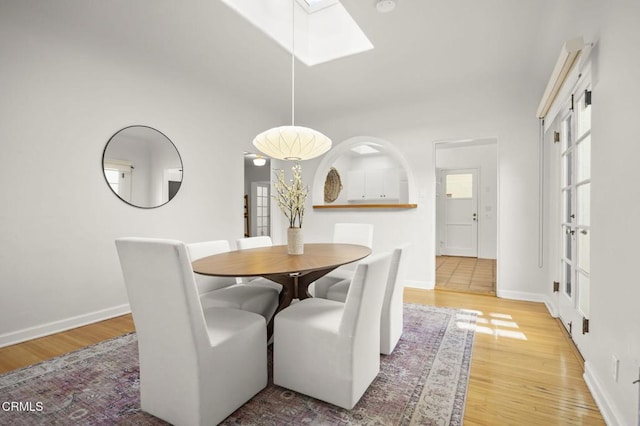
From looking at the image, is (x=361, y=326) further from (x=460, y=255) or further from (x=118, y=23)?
(x=460, y=255)

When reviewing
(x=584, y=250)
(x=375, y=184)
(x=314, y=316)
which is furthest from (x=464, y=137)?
(x=314, y=316)

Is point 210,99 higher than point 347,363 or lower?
higher

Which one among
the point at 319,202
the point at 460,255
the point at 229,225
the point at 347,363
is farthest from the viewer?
the point at 460,255

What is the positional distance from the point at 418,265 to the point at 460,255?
11.2 ft

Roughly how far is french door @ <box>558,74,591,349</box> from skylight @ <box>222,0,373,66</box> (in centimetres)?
193

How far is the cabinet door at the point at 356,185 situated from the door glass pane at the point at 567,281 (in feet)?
15.0

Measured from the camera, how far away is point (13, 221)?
2.41m

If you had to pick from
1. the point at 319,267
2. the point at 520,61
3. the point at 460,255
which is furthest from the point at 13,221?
the point at 460,255

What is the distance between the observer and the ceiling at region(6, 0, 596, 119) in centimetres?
242

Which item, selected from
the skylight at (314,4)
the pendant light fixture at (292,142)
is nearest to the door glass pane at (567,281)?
the pendant light fixture at (292,142)

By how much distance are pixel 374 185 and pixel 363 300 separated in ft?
18.7

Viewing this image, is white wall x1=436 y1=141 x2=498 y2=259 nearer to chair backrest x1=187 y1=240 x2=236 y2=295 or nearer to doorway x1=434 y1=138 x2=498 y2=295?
doorway x1=434 y1=138 x2=498 y2=295

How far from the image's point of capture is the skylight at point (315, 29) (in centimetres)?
293

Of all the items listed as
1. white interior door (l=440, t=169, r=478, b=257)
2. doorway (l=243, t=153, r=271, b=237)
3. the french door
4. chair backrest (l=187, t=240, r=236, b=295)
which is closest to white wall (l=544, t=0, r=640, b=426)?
the french door
